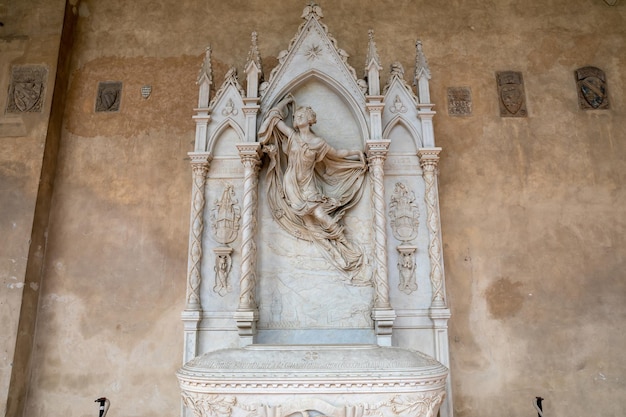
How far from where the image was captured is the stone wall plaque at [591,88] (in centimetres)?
546

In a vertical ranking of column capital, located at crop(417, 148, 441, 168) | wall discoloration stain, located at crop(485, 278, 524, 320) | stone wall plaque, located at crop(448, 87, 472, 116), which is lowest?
wall discoloration stain, located at crop(485, 278, 524, 320)

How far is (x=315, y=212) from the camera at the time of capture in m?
4.37

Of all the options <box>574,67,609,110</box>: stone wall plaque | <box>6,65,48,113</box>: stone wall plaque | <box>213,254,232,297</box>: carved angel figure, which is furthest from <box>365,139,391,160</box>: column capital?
<box>6,65,48,113</box>: stone wall plaque

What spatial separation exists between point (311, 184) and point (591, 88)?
3.73 m

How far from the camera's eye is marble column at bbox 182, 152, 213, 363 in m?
4.25

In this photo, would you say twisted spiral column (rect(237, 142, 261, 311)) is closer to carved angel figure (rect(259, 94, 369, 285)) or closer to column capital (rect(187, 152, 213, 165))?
carved angel figure (rect(259, 94, 369, 285))

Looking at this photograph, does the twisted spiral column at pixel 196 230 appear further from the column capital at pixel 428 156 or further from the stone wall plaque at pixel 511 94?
the stone wall plaque at pixel 511 94

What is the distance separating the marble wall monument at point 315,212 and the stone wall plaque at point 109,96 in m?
1.53

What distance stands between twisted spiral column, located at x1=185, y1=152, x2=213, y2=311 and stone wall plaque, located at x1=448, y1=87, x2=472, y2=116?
2.92 metres

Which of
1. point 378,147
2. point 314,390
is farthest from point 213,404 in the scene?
point 378,147

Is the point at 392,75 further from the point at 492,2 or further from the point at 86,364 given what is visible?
the point at 86,364

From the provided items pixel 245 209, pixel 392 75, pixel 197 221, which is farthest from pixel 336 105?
pixel 197 221

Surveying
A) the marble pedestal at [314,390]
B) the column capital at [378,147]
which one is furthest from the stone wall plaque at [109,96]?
the marble pedestal at [314,390]

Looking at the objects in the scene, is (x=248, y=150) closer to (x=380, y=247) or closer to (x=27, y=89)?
(x=380, y=247)
